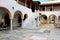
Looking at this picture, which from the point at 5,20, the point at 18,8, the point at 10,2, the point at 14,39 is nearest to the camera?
the point at 14,39

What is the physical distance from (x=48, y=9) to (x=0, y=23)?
20331mm

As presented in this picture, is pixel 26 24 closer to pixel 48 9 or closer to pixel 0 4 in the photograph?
pixel 0 4

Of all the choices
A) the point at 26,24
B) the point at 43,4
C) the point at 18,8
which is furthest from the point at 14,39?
the point at 43,4

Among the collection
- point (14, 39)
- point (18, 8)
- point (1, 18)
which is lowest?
point (14, 39)

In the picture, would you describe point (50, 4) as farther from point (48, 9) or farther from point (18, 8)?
point (18, 8)

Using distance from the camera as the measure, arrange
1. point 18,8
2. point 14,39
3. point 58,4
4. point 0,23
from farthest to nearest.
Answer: point 58,4
point 0,23
point 18,8
point 14,39

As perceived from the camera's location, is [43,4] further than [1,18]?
Yes

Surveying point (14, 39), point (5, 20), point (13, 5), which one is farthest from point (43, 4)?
point (14, 39)

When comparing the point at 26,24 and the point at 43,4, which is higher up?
the point at 43,4

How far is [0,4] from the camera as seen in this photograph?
15617 mm

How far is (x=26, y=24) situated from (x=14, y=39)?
387 inches

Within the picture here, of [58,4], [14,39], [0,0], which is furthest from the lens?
[58,4]

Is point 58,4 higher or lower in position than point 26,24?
higher

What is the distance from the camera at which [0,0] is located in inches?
610
